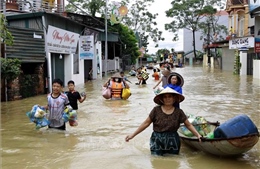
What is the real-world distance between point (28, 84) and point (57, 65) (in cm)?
556

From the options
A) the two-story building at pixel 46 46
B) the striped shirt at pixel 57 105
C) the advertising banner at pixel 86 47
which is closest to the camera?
the striped shirt at pixel 57 105

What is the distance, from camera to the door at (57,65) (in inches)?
861

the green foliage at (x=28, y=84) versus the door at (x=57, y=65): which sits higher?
the door at (x=57, y=65)

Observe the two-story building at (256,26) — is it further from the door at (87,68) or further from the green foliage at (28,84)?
the green foliage at (28,84)

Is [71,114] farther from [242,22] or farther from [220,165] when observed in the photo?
[242,22]

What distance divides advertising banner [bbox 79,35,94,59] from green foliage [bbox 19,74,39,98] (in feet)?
26.5

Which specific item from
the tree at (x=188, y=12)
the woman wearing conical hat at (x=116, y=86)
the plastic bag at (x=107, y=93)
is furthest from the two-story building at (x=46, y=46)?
the tree at (x=188, y=12)

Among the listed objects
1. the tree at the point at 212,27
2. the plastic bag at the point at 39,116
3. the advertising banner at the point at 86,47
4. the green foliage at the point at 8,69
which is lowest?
the plastic bag at the point at 39,116

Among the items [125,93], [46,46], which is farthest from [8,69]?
[46,46]

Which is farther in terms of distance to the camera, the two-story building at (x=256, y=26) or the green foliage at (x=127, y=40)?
the green foliage at (x=127, y=40)

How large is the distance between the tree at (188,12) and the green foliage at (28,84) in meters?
44.6

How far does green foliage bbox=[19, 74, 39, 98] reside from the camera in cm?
1647

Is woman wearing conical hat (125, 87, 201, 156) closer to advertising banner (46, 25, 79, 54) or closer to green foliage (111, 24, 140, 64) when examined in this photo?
advertising banner (46, 25, 79, 54)

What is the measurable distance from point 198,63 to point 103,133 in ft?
213
